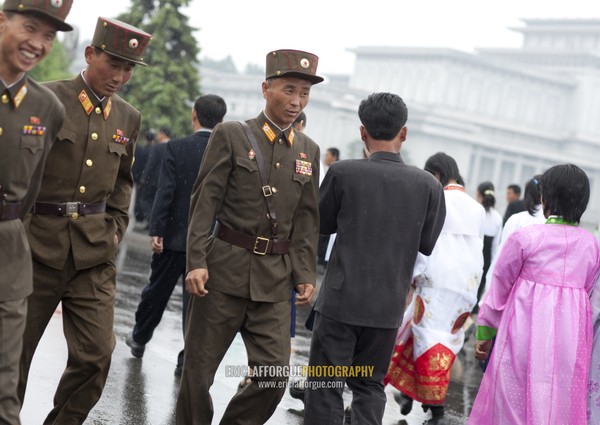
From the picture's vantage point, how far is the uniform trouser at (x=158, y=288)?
723 centimetres

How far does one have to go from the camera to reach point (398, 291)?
197 inches

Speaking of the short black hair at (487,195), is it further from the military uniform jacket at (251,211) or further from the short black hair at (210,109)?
the military uniform jacket at (251,211)

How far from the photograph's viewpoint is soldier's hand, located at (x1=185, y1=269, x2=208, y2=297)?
477 centimetres

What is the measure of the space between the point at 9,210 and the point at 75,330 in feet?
3.13

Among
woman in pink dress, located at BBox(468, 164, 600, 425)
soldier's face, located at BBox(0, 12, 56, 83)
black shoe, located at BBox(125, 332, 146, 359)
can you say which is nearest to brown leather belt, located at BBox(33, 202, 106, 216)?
soldier's face, located at BBox(0, 12, 56, 83)

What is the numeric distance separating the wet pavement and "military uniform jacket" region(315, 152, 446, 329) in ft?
4.59

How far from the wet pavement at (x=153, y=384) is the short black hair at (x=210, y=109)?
5.42ft

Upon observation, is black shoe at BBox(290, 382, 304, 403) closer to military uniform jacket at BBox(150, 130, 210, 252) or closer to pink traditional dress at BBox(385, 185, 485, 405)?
pink traditional dress at BBox(385, 185, 485, 405)

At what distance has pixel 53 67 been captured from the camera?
53.2 meters

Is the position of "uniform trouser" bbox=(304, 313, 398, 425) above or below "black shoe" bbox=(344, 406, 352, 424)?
above

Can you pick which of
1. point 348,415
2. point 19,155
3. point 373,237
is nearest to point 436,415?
point 348,415

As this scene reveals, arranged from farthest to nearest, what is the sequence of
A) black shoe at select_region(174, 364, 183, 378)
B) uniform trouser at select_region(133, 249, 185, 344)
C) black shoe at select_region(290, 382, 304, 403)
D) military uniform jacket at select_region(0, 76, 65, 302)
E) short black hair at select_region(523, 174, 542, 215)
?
1. short black hair at select_region(523, 174, 542, 215)
2. uniform trouser at select_region(133, 249, 185, 344)
3. black shoe at select_region(174, 364, 183, 378)
4. black shoe at select_region(290, 382, 304, 403)
5. military uniform jacket at select_region(0, 76, 65, 302)

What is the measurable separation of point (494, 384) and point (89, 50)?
8.07 feet

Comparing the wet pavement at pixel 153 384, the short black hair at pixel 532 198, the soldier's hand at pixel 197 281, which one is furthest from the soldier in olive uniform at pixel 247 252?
the short black hair at pixel 532 198
